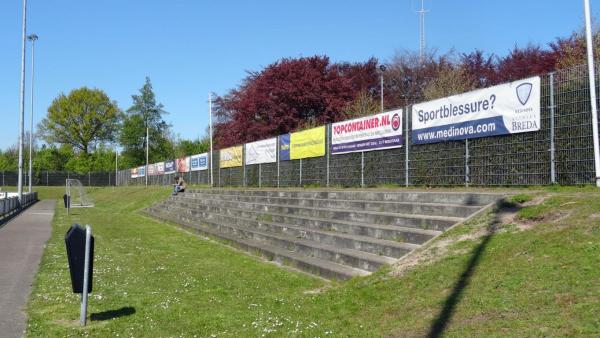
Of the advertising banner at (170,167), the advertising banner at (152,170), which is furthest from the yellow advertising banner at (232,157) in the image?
the advertising banner at (152,170)

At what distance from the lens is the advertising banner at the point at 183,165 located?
42.8 metres

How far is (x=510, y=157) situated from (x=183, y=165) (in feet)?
118

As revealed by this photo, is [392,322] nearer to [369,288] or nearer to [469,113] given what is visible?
[369,288]

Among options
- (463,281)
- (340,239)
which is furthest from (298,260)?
(463,281)

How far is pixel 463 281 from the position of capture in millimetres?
6316

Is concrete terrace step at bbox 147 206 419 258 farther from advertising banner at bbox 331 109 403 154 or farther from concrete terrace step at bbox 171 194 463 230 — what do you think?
advertising banner at bbox 331 109 403 154

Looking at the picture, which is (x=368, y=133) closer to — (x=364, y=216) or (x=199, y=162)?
(x=364, y=216)

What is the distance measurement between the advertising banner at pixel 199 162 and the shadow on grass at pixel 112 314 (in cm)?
2979

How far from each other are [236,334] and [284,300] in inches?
67.2

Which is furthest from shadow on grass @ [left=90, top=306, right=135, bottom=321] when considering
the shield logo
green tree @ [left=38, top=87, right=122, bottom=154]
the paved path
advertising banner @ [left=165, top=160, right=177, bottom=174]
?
green tree @ [left=38, top=87, right=122, bottom=154]

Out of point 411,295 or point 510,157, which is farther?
point 510,157

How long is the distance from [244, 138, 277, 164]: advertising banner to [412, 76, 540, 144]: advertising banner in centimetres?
1079

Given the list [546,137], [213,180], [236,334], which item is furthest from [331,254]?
[213,180]

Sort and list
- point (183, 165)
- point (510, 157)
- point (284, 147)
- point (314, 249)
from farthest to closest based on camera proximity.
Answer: point (183, 165)
point (284, 147)
point (510, 157)
point (314, 249)
